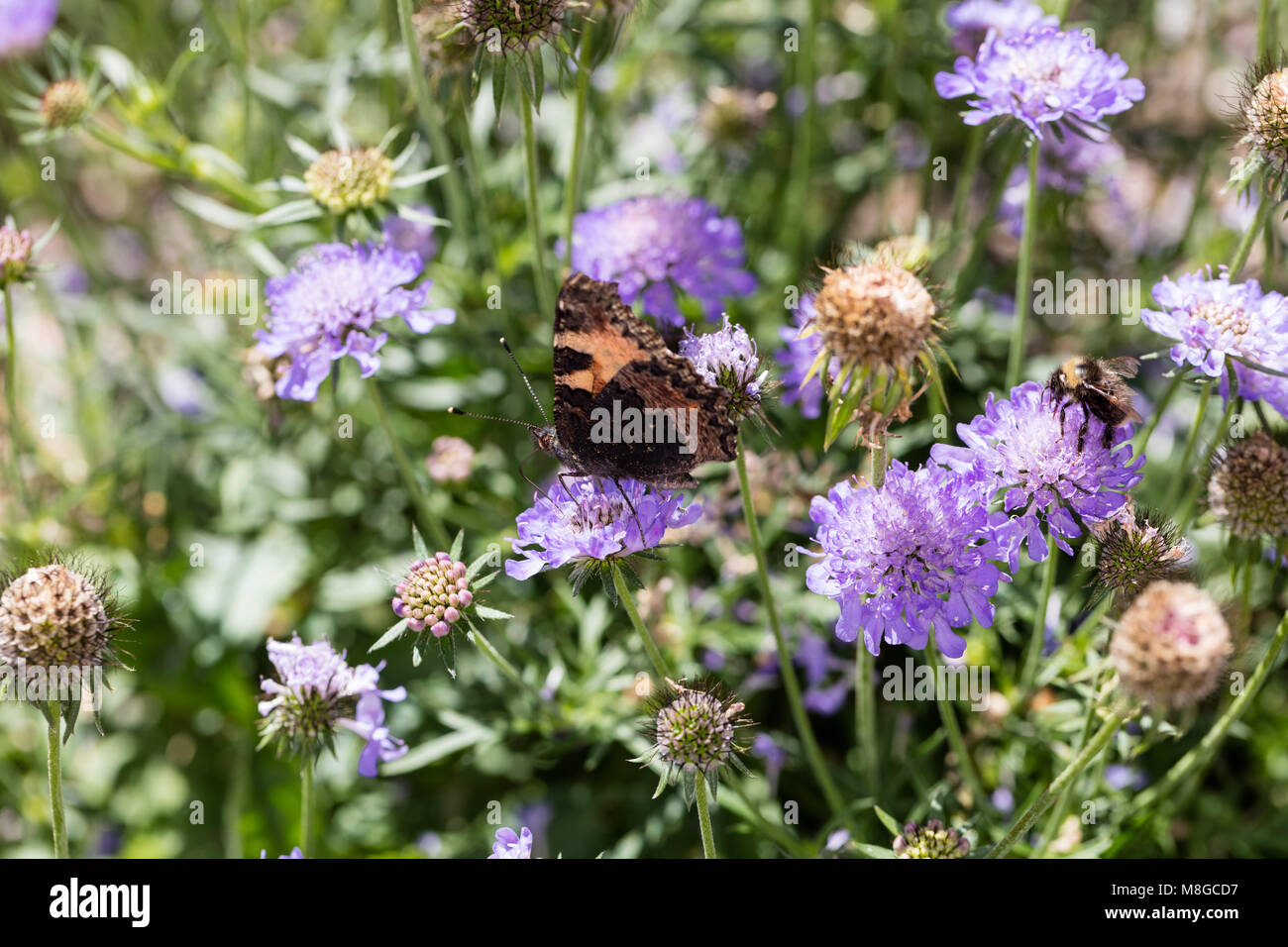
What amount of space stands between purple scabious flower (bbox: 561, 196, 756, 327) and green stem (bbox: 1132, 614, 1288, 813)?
1831 mm

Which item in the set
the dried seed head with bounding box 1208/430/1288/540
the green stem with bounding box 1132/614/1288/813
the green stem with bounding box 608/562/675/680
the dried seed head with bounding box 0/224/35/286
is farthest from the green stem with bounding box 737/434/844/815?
the dried seed head with bounding box 0/224/35/286

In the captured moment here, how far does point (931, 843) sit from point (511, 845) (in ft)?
3.26

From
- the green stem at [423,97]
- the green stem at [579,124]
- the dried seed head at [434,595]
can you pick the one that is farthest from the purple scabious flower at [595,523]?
the green stem at [423,97]

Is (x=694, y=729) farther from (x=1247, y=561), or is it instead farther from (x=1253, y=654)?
(x=1253, y=654)

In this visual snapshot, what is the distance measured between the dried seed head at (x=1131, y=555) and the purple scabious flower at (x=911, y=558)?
24 cm

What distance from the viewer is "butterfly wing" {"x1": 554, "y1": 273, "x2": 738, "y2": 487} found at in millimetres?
2479

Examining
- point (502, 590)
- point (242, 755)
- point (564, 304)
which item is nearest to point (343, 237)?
point (564, 304)

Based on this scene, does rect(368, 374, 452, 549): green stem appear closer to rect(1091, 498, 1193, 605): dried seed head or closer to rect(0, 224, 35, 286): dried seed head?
rect(0, 224, 35, 286): dried seed head

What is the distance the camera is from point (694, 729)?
2.42m

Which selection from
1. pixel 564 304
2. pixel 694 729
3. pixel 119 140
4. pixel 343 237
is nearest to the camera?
pixel 694 729

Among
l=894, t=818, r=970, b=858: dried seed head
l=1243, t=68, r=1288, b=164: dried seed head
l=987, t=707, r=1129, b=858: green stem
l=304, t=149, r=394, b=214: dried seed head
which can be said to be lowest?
l=894, t=818, r=970, b=858: dried seed head

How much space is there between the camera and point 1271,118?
260 cm

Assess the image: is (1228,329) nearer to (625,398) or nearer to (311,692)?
(625,398)
